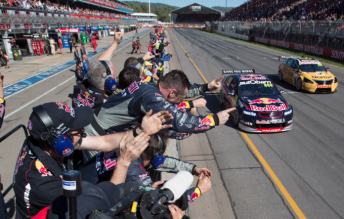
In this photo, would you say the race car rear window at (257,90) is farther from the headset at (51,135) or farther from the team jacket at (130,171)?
the headset at (51,135)

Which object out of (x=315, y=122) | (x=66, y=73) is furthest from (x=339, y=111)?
(x=66, y=73)

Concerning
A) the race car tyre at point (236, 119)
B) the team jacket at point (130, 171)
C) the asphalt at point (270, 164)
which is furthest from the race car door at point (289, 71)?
the team jacket at point (130, 171)

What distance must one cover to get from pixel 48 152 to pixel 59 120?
1.10ft

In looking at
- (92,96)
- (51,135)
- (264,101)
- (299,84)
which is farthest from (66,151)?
(299,84)

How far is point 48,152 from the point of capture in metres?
2.19

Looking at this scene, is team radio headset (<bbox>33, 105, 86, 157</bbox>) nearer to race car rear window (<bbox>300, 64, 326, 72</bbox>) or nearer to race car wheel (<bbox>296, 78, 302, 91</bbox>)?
race car wheel (<bbox>296, 78, 302, 91</bbox>)

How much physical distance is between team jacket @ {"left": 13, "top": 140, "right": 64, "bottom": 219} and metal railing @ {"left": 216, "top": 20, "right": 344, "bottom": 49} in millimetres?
24694

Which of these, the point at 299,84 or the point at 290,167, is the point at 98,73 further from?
the point at 299,84

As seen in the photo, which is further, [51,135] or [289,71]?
[289,71]

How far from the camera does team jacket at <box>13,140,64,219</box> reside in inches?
73.7

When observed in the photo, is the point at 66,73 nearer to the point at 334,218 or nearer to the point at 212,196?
the point at 212,196

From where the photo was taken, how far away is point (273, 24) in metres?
33.2

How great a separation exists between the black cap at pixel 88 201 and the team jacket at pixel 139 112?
3.78ft

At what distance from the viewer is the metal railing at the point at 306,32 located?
828 inches
